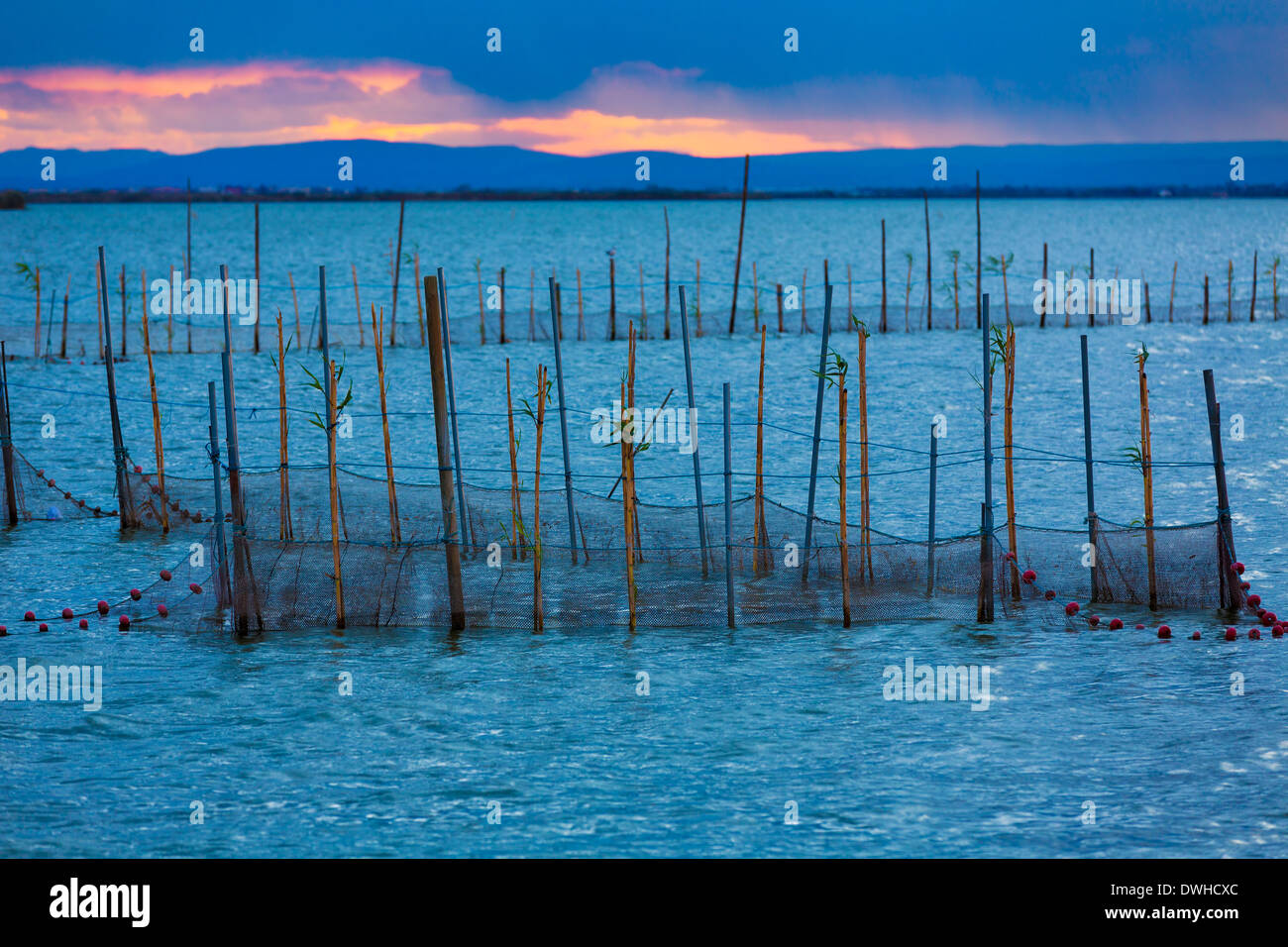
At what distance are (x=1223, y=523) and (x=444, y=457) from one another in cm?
525

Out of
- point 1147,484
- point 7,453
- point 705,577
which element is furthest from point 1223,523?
point 7,453

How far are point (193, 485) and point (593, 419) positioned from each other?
7.78m

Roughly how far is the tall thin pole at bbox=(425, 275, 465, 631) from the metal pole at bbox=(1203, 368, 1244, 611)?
5.02m

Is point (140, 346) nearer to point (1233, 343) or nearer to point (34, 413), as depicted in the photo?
point (34, 413)

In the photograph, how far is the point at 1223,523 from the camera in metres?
8.86

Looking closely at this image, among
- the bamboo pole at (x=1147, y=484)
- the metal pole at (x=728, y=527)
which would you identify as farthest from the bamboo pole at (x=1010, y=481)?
the metal pole at (x=728, y=527)

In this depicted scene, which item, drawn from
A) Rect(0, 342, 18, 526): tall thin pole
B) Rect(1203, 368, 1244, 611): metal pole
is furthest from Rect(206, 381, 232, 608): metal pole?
Rect(1203, 368, 1244, 611): metal pole

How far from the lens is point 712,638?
30.1 ft

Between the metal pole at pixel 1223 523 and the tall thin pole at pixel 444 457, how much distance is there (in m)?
5.02

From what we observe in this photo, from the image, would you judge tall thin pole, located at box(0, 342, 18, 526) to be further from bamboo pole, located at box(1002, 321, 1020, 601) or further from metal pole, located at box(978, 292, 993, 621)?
bamboo pole, located at box(1002, 321, 1020, 601)

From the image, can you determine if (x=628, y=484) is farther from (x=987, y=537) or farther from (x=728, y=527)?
(x=987, y=537)

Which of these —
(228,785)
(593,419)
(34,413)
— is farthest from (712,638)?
(34,413)

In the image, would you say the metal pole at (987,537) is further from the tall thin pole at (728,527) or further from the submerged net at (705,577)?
the tall thin pole at (728,527)

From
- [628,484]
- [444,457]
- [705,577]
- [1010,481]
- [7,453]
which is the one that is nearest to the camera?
[444,457]
